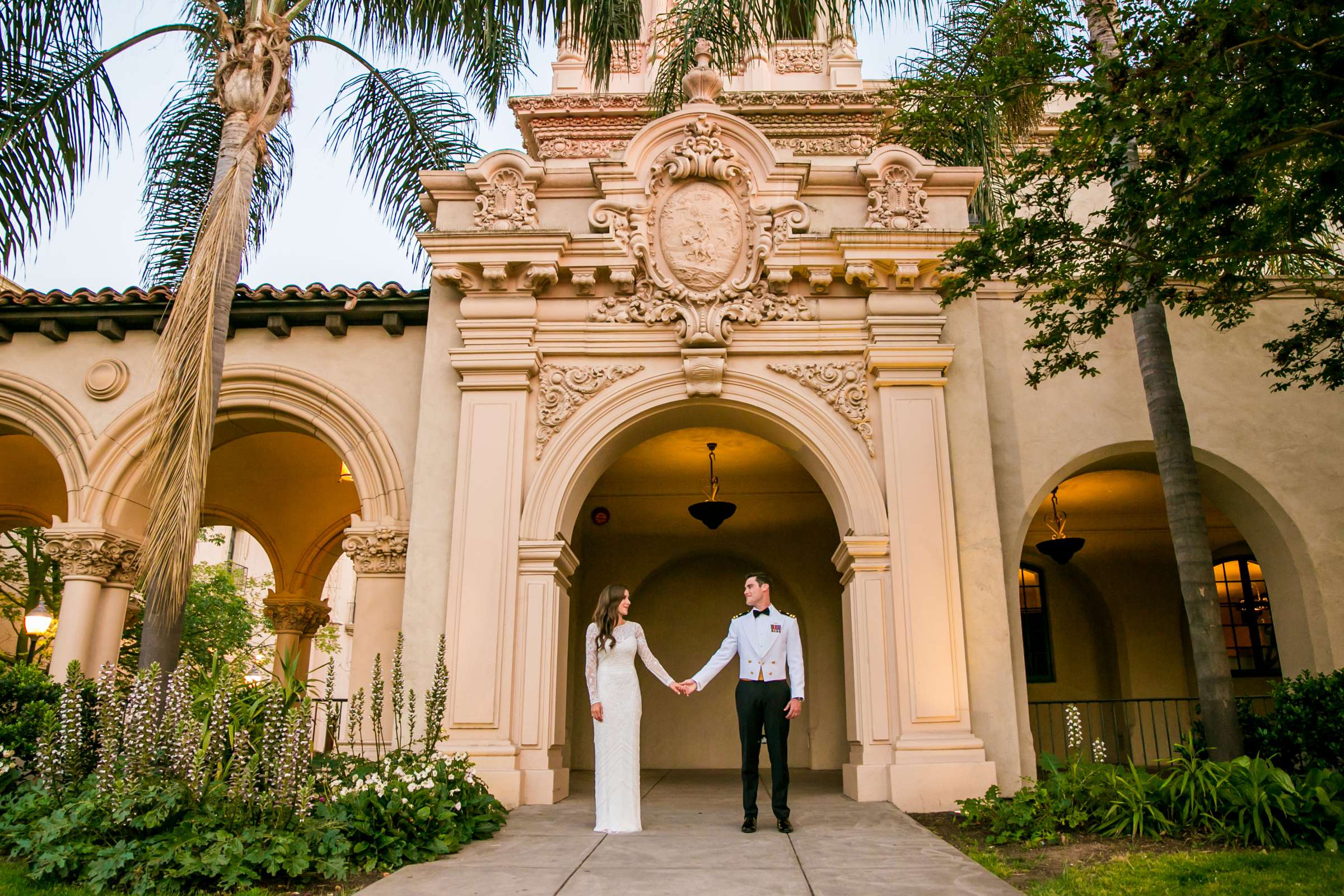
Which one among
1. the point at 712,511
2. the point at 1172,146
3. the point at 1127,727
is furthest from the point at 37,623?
the point at 1127,727

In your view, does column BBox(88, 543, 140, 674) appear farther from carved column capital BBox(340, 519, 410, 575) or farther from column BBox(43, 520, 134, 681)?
carved column capital BBox(340, 519, 410, 575)

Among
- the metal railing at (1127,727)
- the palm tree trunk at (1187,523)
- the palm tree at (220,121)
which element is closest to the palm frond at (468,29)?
the palm tree at (220,121)

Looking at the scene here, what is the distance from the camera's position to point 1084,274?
749cm

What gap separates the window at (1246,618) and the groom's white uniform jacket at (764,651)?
415 inches

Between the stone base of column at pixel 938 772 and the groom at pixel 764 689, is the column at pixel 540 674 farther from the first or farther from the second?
the stone base of column at pixel 938 772

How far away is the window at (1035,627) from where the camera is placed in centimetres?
1512

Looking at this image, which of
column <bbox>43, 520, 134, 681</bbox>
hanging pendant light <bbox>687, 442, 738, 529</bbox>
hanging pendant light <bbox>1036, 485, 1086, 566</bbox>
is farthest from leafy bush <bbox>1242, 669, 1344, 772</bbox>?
column <bbox>43, 520, 134, 681</bbox>

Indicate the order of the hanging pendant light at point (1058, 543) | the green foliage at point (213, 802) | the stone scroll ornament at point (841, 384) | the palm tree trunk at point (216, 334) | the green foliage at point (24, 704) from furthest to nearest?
the hanging pendant light at point (1058, 543)
the stone scroll ornament at point (841, 384)
the green foliage at point (24, 704)
the palm tree trunk at point (216, 334)
the green foliage at point (213, 802)

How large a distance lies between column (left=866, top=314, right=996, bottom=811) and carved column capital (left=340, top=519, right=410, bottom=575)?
513 centimetres

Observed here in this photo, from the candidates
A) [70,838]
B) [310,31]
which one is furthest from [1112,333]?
[70,838]

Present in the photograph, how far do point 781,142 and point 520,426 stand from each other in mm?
9343

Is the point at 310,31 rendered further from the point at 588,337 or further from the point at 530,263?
the point at 588,337

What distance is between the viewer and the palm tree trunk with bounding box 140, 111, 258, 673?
7586 millimetres

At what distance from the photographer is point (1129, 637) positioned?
1462cm
